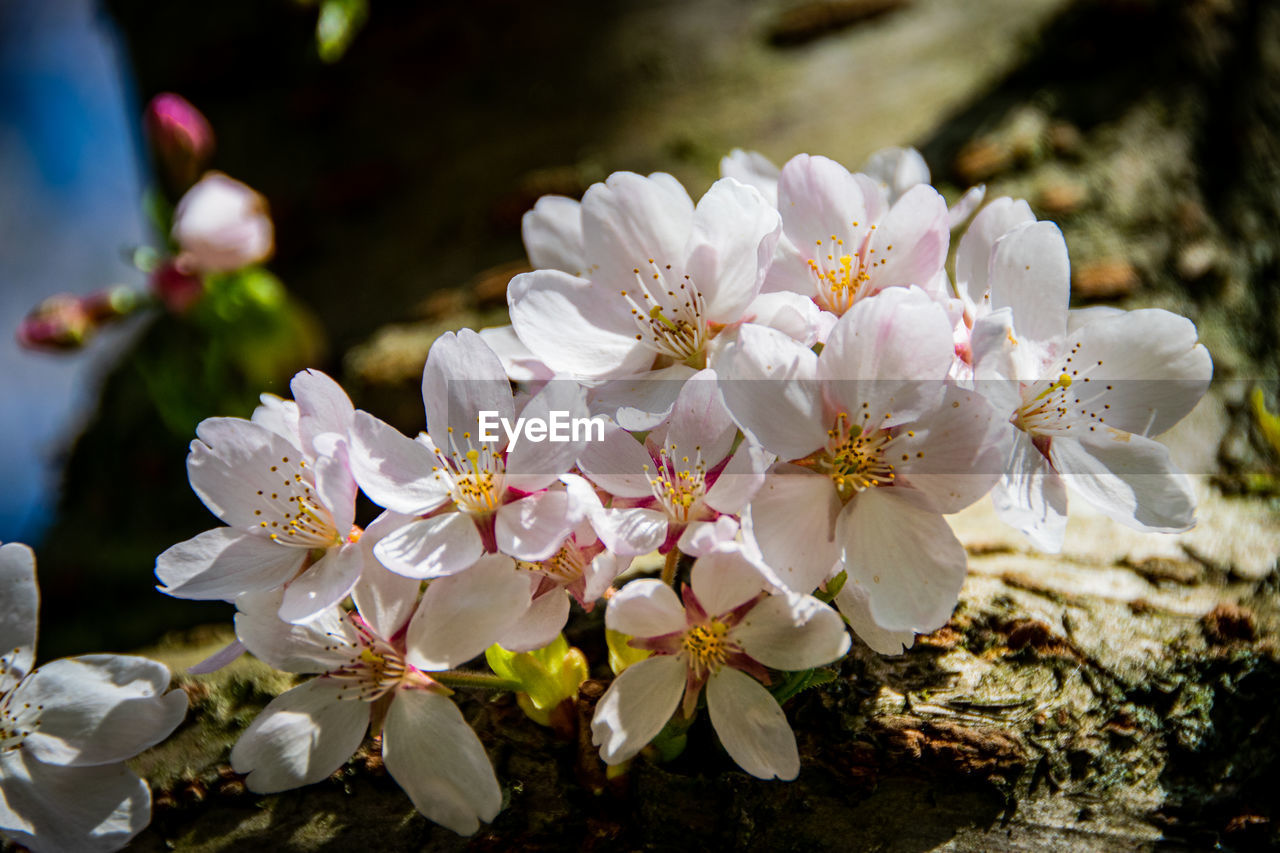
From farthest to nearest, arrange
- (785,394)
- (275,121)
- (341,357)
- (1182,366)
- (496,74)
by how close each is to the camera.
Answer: (275,121) < (496,74) < (341,357) < (1182,366) < (785,394)

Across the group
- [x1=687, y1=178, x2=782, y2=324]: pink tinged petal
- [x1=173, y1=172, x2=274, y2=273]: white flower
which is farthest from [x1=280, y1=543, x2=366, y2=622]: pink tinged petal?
[x1=173, y1=172, x2=274, y2=273]: white flower

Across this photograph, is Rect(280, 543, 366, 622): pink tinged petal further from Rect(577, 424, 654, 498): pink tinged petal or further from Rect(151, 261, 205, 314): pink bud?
Rect(151, 261, 205, 314): pink bud

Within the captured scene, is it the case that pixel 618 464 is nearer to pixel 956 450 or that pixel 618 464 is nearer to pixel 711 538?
pixel 711 538

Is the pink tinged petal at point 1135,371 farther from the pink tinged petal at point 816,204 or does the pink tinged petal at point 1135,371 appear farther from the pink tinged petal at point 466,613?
the pink tinged petal at point 466,613

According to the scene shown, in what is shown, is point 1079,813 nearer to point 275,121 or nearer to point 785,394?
point 785,394

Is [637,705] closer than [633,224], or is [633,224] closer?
[637,705]

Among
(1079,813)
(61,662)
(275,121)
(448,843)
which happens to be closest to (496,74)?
(275,121)

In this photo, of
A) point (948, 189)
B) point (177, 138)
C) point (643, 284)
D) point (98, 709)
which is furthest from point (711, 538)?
point (177, 138)
